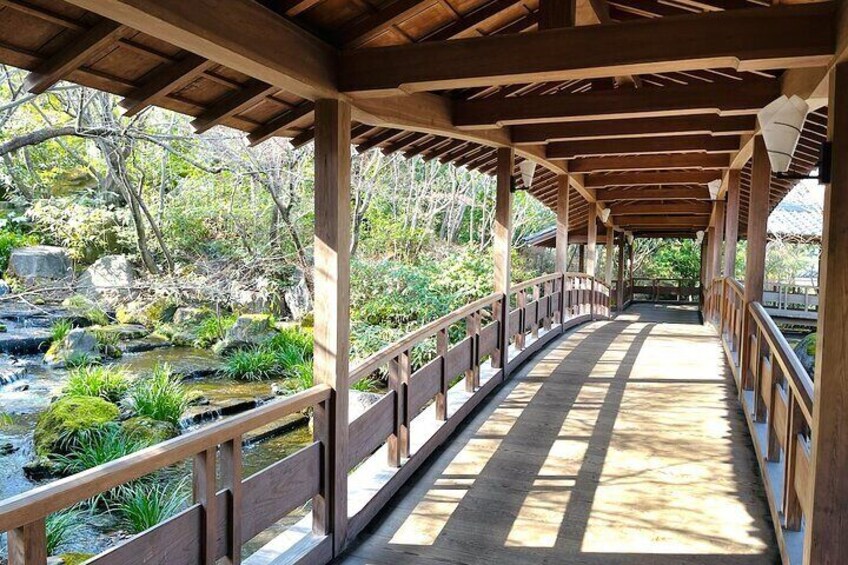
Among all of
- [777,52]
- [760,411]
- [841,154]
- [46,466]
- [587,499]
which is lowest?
[46,466]

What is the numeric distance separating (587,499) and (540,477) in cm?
38

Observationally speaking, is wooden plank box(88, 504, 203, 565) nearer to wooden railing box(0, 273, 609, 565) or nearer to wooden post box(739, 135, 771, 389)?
wooden railing box(0, 273, 609, 565)

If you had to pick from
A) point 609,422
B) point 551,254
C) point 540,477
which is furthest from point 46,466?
point 551,254

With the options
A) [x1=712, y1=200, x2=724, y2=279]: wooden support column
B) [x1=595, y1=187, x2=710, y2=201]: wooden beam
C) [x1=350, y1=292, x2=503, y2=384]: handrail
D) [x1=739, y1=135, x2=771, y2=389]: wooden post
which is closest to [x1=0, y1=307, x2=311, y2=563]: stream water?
[x1=350, y1=292, x2=503, y2=384]: handrail

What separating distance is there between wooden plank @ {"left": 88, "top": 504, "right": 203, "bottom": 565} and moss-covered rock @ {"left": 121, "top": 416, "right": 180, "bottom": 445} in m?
4.55

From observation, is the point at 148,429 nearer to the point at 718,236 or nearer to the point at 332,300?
the point at 332,300

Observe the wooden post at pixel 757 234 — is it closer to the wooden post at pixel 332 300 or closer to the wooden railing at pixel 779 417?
the wooden railing at pixel 779 417

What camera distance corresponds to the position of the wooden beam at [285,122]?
362cm

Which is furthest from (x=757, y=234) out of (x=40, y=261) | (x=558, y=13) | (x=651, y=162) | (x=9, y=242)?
(x=9, y=242)

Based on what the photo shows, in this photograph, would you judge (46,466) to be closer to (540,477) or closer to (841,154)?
(540,477)

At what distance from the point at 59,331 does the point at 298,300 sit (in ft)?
13.1

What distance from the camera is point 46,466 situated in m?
5.97

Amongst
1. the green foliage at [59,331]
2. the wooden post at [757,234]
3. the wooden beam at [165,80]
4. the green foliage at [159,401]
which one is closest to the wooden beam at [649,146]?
the wooden post at [757,234]

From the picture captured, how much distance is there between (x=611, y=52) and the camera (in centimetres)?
284
